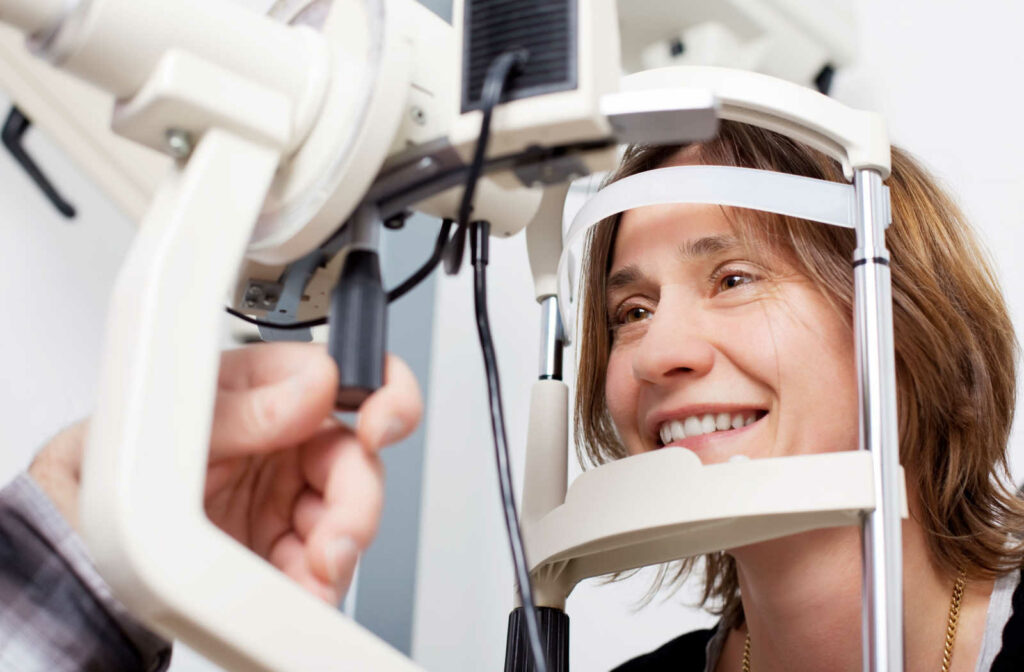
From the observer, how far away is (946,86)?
156 centimetres

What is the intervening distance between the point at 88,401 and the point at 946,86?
1369 millimetres

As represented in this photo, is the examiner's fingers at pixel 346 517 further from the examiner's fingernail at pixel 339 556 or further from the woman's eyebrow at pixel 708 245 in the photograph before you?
the woman's eyebrow at pixel 708 245

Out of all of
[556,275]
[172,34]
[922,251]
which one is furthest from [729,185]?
[172,34]

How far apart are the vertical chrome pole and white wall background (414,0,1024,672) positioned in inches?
32.4

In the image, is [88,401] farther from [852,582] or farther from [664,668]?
[852,582]

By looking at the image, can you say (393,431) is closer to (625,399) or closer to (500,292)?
(625,399)

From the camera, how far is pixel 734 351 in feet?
3.00

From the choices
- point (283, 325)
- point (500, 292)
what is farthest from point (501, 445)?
point (500, 292)

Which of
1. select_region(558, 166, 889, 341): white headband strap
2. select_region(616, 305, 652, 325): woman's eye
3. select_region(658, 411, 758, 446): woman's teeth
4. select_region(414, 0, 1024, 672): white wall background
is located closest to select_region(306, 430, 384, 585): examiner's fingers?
select_region(558, 166, 889, 341): white headband strap

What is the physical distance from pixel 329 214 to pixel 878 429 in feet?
1.30

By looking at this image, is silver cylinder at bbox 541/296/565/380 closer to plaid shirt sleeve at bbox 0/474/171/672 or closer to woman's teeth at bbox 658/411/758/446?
woman's teeth at bbox 658/411/758/446

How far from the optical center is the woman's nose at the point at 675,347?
90 centimetres

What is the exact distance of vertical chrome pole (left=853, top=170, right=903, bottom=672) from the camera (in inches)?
24.9

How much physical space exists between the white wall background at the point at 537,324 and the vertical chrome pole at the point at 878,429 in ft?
2.70
